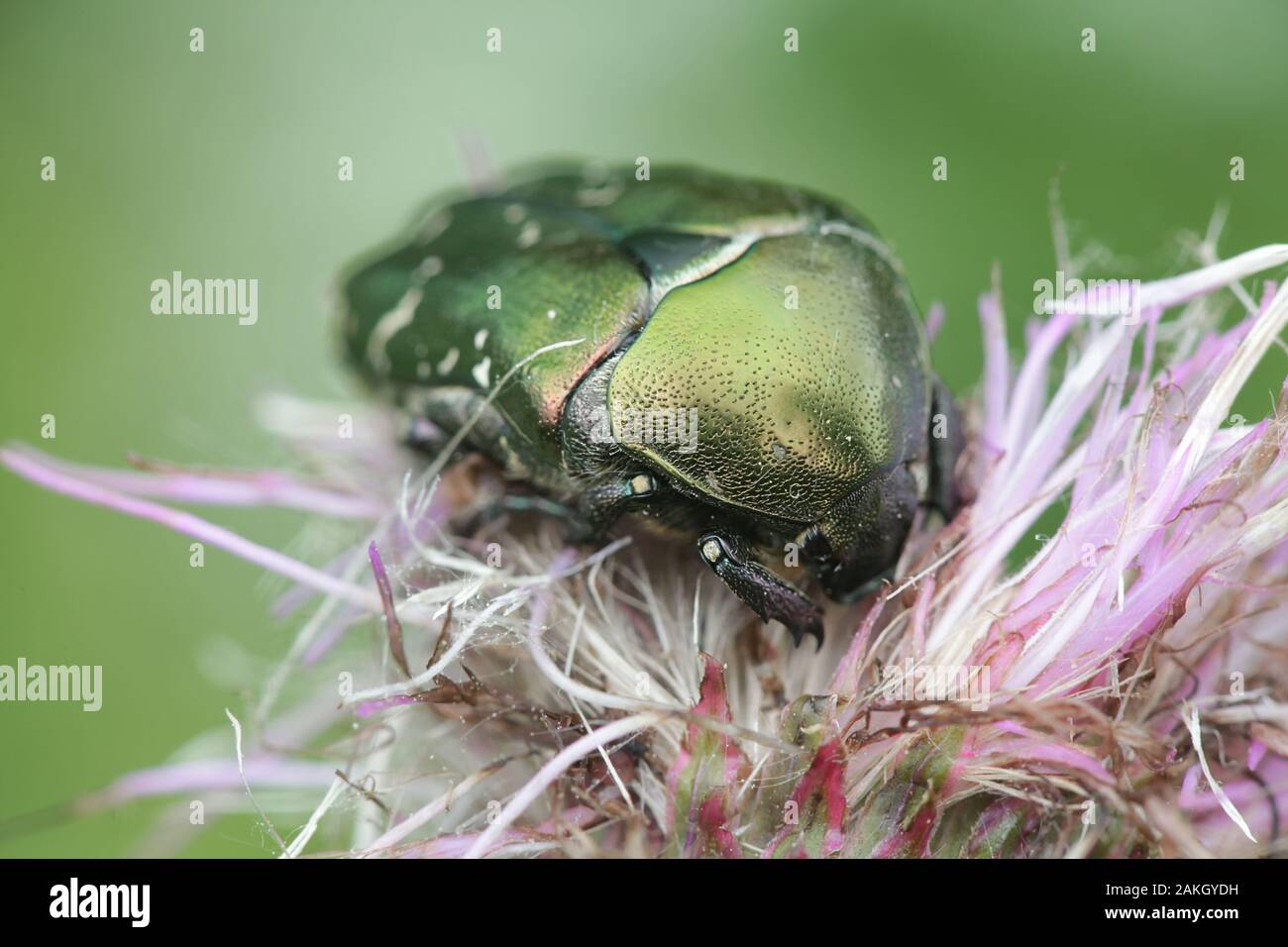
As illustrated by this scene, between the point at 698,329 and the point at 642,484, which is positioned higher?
the point at 698,329

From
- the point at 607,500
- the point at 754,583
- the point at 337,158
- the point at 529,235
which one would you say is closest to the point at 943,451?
the point at 754,583

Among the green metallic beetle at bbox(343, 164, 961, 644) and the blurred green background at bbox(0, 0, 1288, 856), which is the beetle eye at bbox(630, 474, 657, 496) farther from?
the blurred green background at bbox(0, 0, 1288, 856)

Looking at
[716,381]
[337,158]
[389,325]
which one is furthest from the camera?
[337,158]

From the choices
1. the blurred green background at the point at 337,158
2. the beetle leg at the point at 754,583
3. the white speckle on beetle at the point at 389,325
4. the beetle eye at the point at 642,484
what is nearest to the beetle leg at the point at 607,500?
A: the beetle eye at the point at 642,484

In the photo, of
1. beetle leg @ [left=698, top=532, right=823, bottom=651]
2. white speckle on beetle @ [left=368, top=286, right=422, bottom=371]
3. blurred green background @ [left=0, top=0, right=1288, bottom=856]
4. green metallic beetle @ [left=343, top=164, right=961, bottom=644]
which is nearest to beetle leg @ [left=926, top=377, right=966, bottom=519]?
green metallic beetle @ [left=343, top=164, right=961, bottom=644]

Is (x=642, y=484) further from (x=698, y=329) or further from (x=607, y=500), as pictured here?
(x=698, y=329)

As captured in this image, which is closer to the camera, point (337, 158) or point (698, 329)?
point (698, 329)
